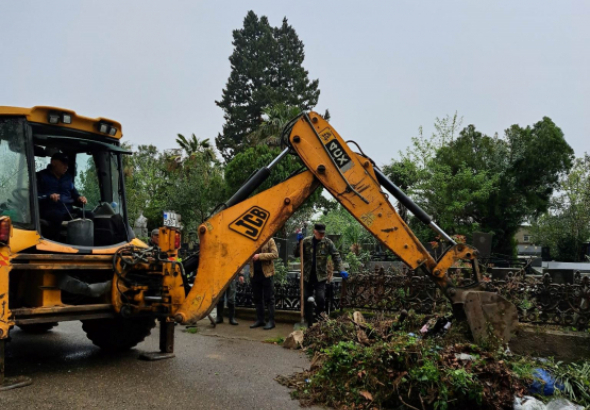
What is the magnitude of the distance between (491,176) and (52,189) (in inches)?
1024

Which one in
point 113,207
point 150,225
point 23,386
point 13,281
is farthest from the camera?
point 150,225

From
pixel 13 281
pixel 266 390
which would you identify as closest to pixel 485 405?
pixel 266 390

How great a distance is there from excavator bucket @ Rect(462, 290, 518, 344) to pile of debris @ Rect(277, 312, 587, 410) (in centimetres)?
17

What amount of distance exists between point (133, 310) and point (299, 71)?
37.4 m

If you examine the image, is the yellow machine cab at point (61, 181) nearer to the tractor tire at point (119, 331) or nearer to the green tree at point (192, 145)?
the tractor tire at point (119, 331)

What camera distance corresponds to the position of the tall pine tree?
40.7 meters

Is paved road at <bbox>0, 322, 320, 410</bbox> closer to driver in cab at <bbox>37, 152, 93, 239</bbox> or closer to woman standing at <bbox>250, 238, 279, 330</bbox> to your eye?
woman standing at <bbox>250, 238, 279, 330</bbox>

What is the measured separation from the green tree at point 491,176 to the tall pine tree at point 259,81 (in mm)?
14798

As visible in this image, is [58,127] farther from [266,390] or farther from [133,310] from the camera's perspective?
[266,390]

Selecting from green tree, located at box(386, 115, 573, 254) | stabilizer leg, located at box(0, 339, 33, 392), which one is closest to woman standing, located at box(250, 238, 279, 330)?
stabilizer leg, located at box(0, 339, 33, 392)

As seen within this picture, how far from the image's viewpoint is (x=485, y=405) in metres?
4.30

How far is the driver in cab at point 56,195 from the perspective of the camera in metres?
5.80

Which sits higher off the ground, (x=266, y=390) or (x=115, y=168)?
(x=115, y=168)

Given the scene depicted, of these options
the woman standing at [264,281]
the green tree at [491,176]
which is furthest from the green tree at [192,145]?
the woman standing at [264,281]
